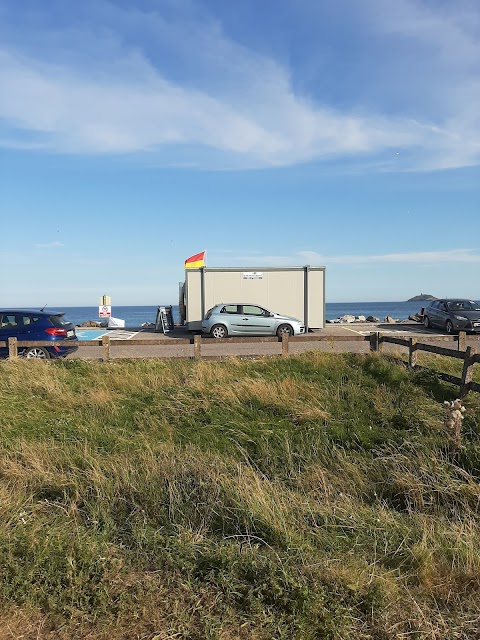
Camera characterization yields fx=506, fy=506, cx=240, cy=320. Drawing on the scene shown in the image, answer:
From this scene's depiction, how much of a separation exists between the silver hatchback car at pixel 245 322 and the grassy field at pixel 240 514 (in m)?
12.5

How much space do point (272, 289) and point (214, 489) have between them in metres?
19.7

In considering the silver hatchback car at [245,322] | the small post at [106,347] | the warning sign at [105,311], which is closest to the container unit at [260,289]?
the silver hatchback car at [245,322]

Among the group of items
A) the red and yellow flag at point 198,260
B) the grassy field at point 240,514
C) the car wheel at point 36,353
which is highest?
the red and yellow flag at point 198,260

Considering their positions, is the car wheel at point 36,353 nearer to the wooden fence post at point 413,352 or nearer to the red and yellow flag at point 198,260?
the wooden fence post at point 413,352

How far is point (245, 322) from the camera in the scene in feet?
68.6

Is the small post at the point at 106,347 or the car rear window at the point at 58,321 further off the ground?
the car rear window at the point at 58,321

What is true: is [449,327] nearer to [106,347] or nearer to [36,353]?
[106,347]

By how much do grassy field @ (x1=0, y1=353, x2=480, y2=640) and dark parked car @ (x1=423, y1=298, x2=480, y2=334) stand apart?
16.1 meters

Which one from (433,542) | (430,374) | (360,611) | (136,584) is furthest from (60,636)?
(430,374)

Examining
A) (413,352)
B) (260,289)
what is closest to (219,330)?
(260,289)

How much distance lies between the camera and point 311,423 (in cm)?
681

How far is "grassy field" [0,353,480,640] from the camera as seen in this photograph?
2.95 meters

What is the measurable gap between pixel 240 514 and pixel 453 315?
70.8ft

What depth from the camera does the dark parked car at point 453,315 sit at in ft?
74.4
